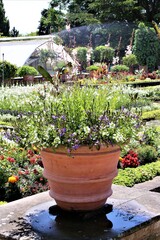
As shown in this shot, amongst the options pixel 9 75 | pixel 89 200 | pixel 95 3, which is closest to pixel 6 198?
pixel 89 200

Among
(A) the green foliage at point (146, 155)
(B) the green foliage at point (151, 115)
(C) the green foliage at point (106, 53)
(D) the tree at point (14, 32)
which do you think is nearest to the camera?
(A) the green foliage at point (146, 155)

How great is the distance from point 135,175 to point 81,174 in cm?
213

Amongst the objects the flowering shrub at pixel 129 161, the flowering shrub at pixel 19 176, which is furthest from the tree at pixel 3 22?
the flowering shrub at pixel 19 176

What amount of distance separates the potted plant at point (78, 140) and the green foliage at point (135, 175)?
5.59 feet

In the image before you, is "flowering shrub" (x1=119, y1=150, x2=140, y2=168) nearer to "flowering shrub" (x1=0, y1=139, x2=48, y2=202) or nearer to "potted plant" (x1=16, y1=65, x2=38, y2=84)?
"flowering shrub" (x1=0, y1=139, x2=48, y2=202)

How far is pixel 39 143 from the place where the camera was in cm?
276

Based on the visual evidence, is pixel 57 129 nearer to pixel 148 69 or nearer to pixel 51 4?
pixel 148 69

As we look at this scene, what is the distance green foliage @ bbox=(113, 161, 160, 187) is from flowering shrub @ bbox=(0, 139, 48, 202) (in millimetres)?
699

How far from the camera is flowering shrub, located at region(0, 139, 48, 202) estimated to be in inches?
175

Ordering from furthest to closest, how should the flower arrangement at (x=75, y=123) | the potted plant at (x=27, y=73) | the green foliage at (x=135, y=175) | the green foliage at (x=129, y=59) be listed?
the green foliage at (x=129, y=59)
the potted plant at (x=27, y=73)
the green foliage at (x=135, y=175)
the flower arrangement at (x=75, y=123)

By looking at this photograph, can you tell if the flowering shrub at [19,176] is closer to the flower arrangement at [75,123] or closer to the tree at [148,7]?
the flower arrangement at [75,123]

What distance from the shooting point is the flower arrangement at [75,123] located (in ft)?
8.97

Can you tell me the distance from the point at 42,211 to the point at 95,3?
108ft

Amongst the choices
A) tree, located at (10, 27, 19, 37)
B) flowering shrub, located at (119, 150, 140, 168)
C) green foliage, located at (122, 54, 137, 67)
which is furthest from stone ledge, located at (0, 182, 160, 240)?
tree, located at (10, 27, 19, 37)
